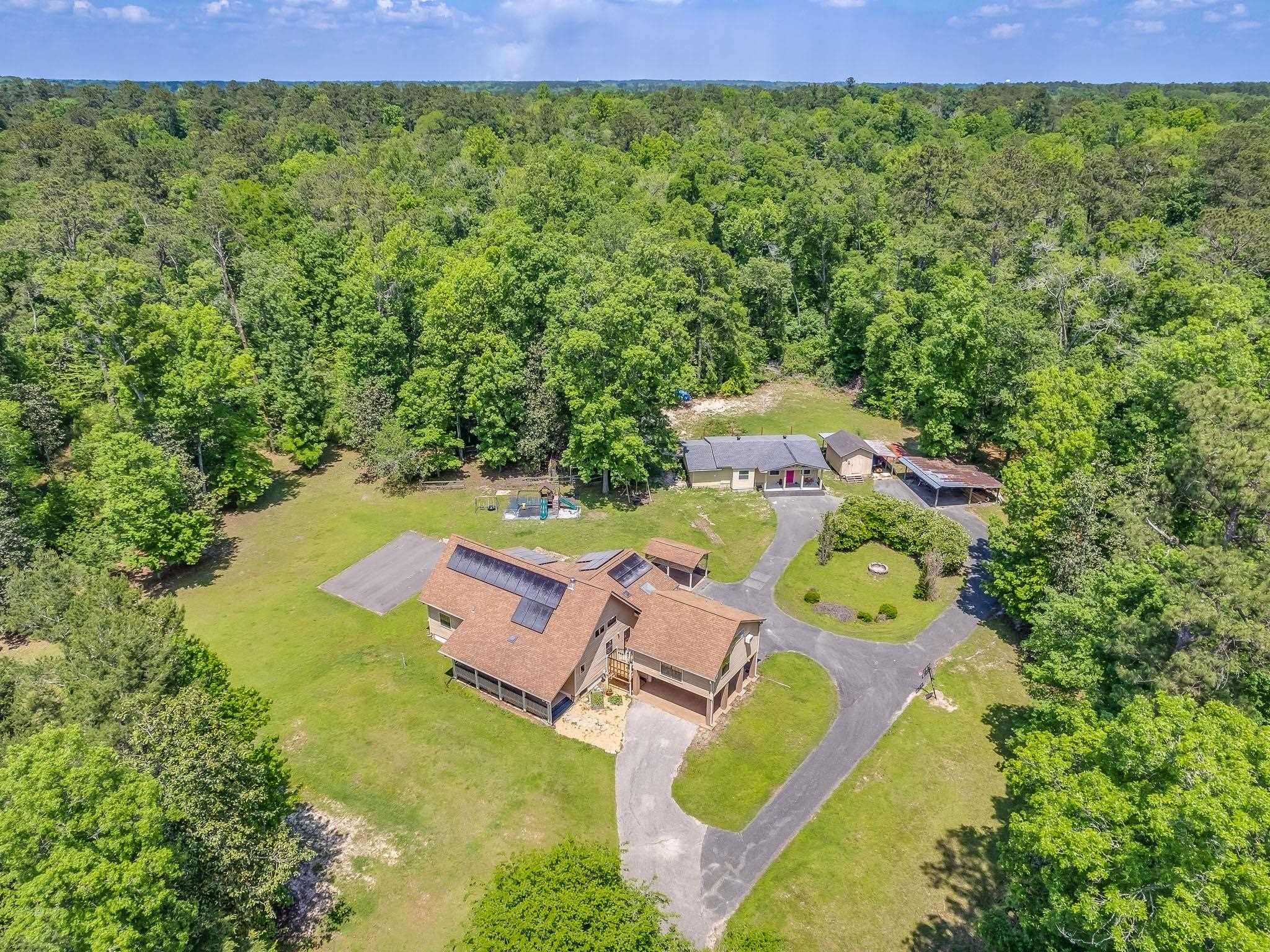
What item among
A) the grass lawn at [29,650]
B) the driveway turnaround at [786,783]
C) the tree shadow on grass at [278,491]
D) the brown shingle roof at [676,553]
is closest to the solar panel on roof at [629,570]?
the brown shingle roof at [676,553]

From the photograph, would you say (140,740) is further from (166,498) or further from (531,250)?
(531,250)

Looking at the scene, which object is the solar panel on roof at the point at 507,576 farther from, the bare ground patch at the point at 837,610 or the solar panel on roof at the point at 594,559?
the bare ground patch at the point at 837,610

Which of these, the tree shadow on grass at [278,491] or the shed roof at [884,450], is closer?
the tree shadow on grass at [278,491]

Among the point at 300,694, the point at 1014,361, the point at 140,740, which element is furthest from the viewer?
the point at 1014,361

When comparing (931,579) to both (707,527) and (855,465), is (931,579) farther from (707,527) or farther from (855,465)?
(855,465)

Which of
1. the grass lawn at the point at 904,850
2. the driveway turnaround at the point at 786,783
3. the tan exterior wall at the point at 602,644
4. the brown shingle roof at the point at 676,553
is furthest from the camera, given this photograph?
the brown shingle roof at the point at 676,553

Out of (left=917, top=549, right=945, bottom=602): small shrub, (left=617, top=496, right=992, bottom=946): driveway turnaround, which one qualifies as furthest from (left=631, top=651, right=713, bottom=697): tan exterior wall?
(left=917, top=549, right=945, bottom=602): small shrub

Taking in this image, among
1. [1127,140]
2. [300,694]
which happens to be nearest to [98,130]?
[300,694]

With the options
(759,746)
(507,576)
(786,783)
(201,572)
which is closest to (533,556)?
(507,576)
